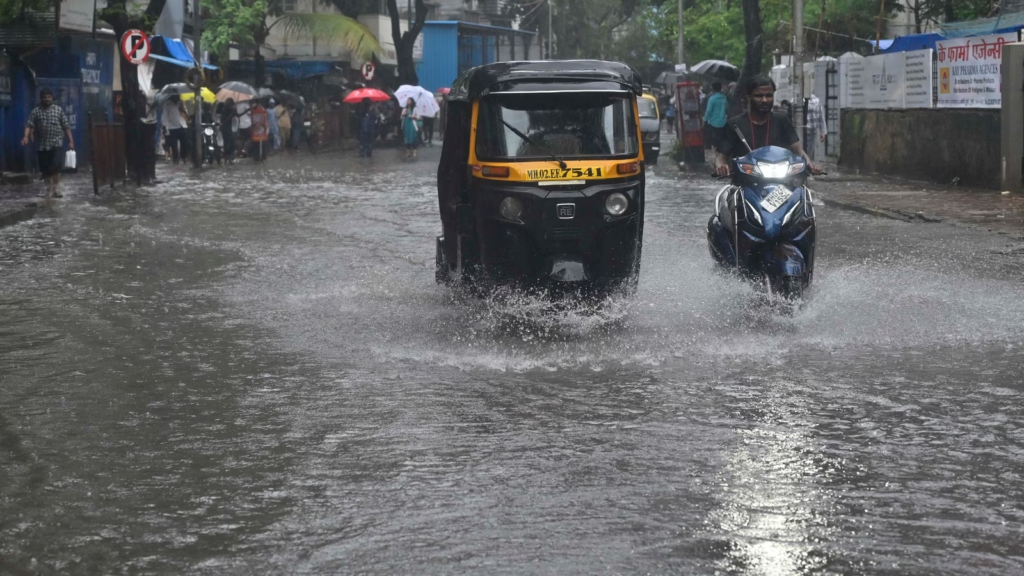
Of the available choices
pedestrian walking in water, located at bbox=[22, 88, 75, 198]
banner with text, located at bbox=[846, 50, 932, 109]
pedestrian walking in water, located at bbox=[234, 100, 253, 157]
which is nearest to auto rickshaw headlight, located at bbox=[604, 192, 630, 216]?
pedestrian walking in water, located at bbox=[22, 88, 75, 198]

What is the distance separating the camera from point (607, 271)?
9.33m

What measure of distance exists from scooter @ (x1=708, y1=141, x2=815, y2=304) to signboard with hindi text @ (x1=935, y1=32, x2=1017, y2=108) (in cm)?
1185

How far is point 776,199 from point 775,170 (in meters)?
0.19

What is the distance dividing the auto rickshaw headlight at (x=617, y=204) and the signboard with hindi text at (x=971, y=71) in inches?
492

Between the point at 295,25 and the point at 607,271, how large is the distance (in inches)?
1569

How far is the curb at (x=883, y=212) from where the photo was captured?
16495 millimetres

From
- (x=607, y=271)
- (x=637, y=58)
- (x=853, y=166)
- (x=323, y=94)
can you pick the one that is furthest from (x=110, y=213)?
(x=637, y=58)

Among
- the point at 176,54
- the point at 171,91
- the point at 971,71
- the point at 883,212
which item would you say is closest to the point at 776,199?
the point at 883,212

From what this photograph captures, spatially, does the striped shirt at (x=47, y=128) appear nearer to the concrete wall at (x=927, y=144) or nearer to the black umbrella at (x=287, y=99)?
the concrete wall at (x=927, y=144)

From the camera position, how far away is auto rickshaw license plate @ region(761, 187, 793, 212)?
30.5ft

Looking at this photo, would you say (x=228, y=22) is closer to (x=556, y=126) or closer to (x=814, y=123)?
(x=814, y=123)

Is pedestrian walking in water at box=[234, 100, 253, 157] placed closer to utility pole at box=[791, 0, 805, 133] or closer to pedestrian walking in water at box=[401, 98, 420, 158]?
Answer: pedestrian walking in water at box=[401, 98, 420, 158]

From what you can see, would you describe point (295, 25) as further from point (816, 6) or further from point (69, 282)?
point (69, 282)

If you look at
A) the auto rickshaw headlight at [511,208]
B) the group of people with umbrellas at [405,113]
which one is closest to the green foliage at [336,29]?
the group of people with umbrellas at [405,113]
